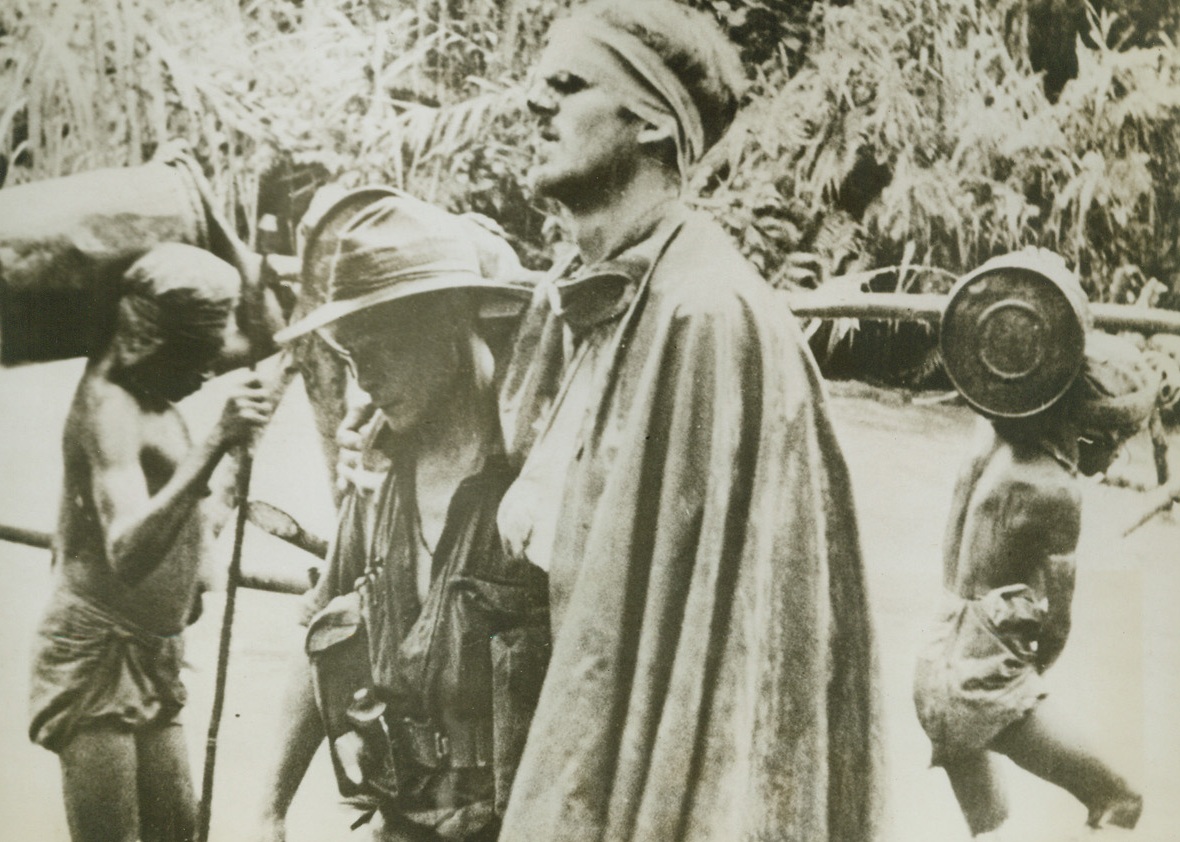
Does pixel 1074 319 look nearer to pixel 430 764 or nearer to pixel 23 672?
pixel 430 764

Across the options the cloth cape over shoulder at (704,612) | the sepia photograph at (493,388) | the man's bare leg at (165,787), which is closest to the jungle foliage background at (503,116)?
the sepia photograph at (493,388)

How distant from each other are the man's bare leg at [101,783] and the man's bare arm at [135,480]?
19.2 inches

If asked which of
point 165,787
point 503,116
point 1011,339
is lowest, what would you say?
point 165,787

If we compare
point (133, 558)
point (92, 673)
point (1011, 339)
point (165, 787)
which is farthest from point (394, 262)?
point (1011, 339)

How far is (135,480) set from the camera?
3.33 metres

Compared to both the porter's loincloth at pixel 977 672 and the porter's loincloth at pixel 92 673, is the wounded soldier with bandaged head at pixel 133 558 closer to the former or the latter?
the porter's loincloth at pixel 92 673

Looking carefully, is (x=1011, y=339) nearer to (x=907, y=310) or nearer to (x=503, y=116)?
(x=907, y=310)

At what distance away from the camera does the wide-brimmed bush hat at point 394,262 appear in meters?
3.32

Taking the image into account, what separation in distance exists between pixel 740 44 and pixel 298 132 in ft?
4.42

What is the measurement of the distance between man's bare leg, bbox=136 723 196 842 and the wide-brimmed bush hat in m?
1.25

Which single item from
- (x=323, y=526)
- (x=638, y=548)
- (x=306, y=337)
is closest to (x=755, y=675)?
(x=638, y=548)

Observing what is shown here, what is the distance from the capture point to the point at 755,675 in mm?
3107

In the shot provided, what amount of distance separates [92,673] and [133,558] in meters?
0.35

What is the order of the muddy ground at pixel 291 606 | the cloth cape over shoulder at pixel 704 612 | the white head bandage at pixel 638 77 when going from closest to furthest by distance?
the cloth cape over shoulder at pixel 704 612 → the white head bandage at pixel 638 77 → the muddy ground at pixel 291 606
